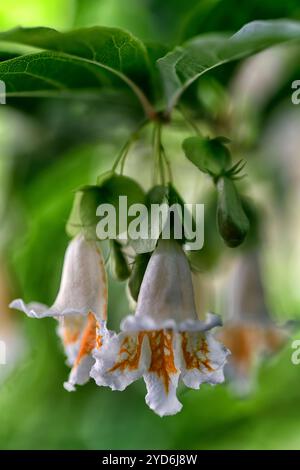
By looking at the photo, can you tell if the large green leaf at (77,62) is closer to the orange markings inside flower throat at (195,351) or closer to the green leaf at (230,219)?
the green leaf at (230,219)

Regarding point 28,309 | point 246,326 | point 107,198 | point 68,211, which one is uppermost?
point 68,211

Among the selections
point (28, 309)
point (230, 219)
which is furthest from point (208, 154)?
point (28, 309)

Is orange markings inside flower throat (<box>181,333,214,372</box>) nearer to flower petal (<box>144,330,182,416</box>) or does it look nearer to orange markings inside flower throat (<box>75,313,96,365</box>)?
flower petal (<box>144,330,182,416</box>)

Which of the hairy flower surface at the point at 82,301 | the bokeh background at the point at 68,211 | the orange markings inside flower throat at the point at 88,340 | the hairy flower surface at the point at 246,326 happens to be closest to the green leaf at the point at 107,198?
the hairy flower surface at the point at 82,301

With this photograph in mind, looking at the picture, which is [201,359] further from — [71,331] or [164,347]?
[71,331]

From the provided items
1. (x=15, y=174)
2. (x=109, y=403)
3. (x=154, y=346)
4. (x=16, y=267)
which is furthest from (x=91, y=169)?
(x=154, y=346)
